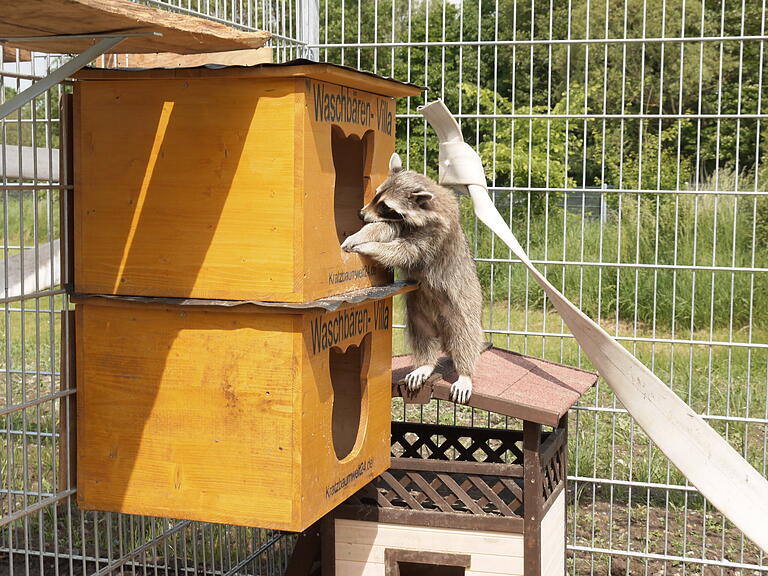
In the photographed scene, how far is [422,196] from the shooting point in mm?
3842

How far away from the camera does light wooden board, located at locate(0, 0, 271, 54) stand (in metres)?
2.11

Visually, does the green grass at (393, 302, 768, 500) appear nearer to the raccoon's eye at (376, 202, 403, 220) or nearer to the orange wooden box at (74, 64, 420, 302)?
the raccoon's eye at (376, 202, 403, 220)

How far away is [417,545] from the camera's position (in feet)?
12.8

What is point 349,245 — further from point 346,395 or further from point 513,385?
point 513,385

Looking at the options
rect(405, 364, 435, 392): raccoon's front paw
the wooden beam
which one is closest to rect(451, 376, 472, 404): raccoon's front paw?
rect(405, 364, 435, 392): raccoon's front paw

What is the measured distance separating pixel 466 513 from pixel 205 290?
5.16ft

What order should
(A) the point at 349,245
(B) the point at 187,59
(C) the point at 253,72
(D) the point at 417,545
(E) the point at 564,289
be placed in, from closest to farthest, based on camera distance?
(C) the point at 253,72
(A) the point at 349,245
(B) the point at 187,59
(D) the point at 417,545
(E) the point at 564,289

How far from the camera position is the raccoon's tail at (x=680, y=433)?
11.2ft

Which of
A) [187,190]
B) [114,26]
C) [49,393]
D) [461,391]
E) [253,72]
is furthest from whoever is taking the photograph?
[461,391]

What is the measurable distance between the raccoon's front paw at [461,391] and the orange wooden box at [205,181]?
45.2 inches

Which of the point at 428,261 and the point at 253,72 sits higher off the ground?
the point at 253,72

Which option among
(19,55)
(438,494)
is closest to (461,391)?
(438,494)

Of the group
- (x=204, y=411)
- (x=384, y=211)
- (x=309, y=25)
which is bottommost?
(x=204, y=411)

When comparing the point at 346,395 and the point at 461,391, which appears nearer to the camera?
the point at 346,395
